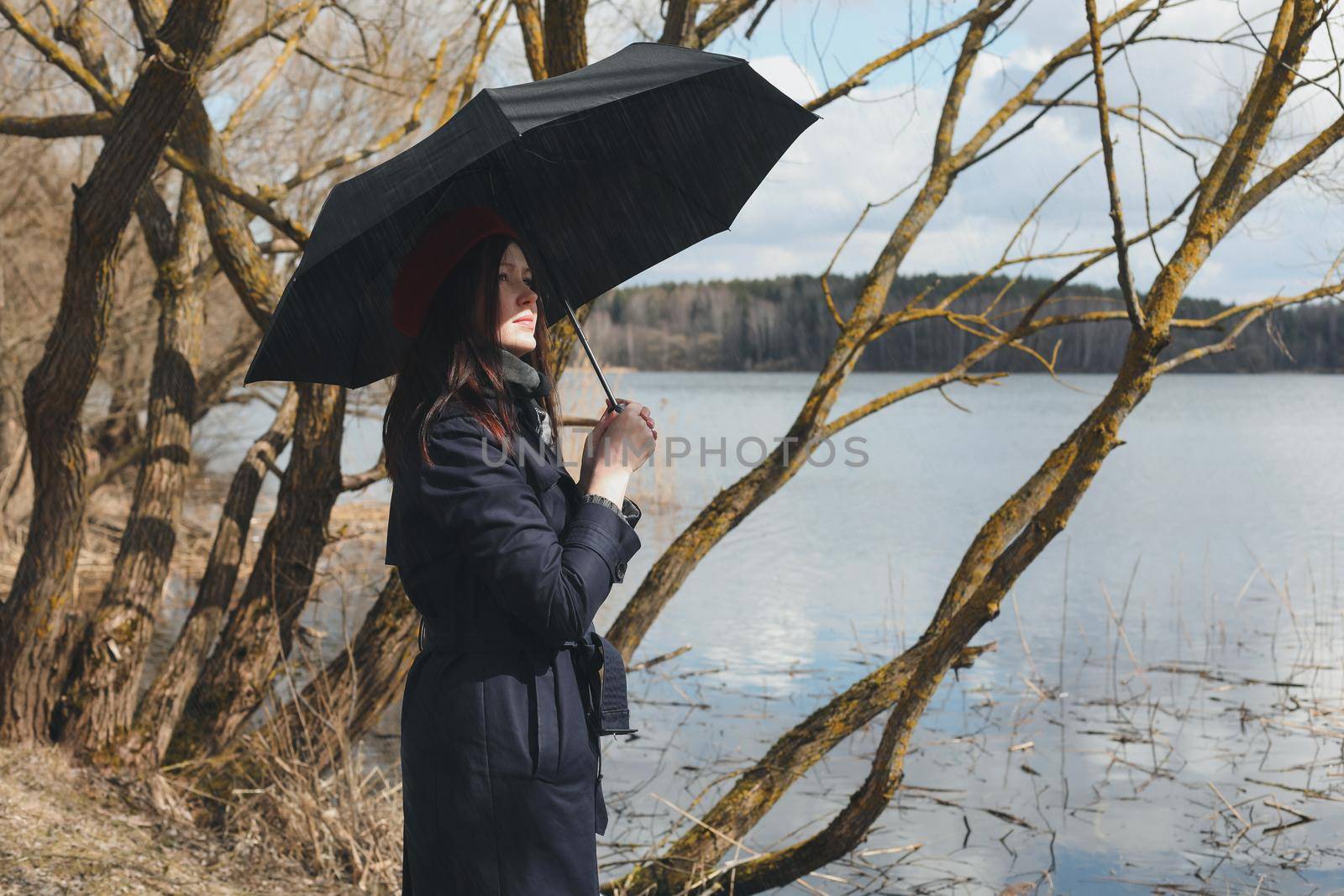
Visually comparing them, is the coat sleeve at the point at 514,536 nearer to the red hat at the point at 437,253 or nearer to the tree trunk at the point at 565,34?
the red hat at the point at 437,253

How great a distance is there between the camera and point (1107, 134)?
2.94m

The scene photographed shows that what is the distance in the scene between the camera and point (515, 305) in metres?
2.05

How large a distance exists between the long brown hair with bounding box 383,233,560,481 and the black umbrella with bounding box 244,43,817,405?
15cm

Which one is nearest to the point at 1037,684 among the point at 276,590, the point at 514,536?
the point at 276,590

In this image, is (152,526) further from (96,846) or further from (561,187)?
(561,187)

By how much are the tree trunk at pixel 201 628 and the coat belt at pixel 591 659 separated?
134 inches

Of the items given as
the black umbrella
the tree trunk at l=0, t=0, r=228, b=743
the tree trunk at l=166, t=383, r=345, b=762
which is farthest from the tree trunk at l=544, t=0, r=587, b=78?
the black umbrella

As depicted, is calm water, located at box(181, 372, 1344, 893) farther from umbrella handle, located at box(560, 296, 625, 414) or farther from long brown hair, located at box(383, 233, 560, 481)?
long brown hair, located at box(383, 233, 560, 481)

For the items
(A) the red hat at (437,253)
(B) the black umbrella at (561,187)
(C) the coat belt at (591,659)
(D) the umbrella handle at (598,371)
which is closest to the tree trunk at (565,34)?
(B) the black umbrella at (561,187)

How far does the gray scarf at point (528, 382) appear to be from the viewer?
2.02 metres

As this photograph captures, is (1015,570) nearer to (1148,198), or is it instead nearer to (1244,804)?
(1148,198)

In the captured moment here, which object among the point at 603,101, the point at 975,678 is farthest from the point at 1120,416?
the point at 975,678

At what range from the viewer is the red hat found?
2047mm

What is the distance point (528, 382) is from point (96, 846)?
285cm
